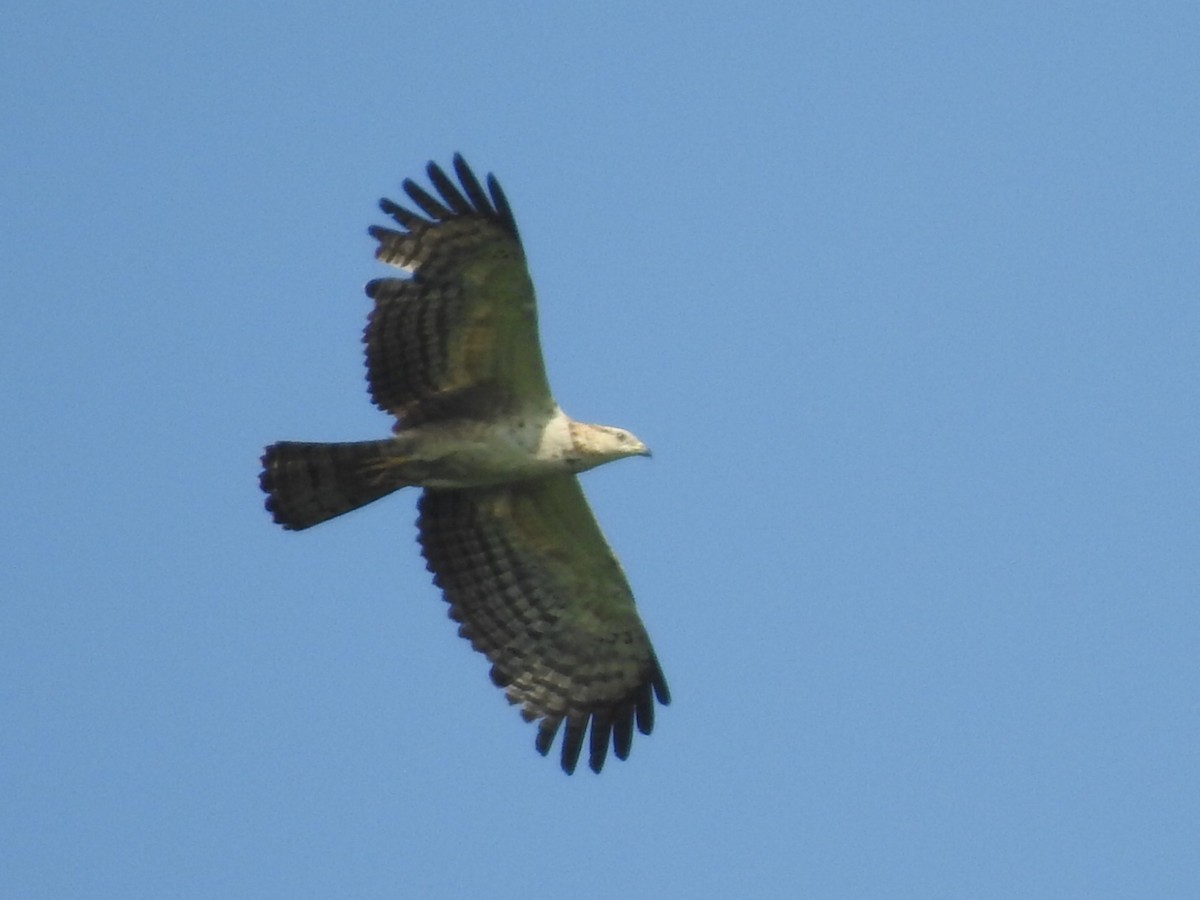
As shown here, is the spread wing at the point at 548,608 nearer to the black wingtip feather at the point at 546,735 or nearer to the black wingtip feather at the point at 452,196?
the black wingtip feather at the point at 546,735

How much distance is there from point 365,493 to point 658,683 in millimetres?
2485

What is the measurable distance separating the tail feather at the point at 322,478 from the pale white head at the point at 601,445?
1175 millimetres

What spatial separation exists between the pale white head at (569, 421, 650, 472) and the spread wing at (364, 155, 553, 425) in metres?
0.34

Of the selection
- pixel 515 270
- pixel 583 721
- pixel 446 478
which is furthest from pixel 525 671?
pixel 515 270

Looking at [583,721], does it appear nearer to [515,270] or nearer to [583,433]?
[583,433]

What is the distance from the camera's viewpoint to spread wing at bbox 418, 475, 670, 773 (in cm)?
1658

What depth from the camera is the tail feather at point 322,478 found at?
15.8m

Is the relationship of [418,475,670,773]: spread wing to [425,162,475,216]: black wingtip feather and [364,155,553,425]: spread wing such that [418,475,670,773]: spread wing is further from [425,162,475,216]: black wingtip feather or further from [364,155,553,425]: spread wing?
[425,162,475,216]: black wingtip feather

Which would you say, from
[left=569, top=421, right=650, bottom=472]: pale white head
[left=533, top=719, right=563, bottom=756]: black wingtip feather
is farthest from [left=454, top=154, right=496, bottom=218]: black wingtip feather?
[left=533, top=719, right=563, bottom=756]: black wingtip feather

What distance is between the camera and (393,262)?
15.7 meters

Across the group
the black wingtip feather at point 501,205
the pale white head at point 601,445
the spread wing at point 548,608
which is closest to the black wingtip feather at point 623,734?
the spread wing at point 548,608

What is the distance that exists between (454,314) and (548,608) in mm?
2316

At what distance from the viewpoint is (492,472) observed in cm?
1598

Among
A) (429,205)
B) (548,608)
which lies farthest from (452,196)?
(548,608)
